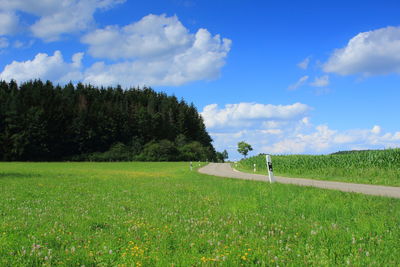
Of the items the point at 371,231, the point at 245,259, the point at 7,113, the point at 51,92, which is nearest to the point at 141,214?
the point at 245,259

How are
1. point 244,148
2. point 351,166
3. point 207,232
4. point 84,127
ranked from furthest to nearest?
1. point 244,148
2. point 84,127
3. point 351,166
4. point 207,232

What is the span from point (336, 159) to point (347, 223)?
92.0 feet

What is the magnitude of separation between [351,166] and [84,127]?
8557cm

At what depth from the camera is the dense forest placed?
90500 mm

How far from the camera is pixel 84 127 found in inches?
4038

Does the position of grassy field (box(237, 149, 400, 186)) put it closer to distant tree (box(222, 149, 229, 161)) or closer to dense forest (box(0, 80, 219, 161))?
dense forest (box(0, 80, 219, 161))

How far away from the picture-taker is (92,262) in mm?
6223

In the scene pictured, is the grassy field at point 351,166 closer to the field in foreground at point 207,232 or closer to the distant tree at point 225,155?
the field in foreground at point 207,232

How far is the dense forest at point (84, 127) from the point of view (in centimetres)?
9050

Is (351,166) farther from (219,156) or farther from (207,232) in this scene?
(219,156)

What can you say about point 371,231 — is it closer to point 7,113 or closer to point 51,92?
point 7,113

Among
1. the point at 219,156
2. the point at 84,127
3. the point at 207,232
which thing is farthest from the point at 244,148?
the point at 207,232

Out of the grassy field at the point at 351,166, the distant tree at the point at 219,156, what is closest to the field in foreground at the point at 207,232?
the grassy field at the point at 351,166

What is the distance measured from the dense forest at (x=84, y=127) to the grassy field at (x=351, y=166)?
7241cm
